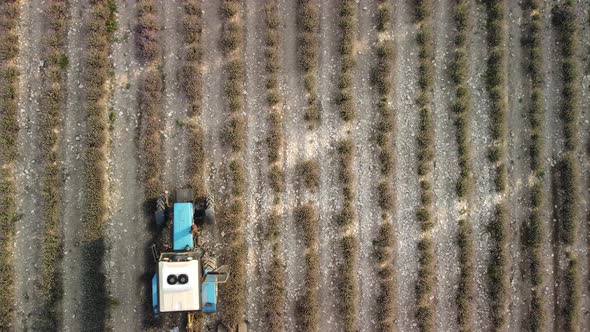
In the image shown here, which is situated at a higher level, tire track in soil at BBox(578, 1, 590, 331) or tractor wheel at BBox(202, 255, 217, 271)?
tire track in soil at BBox(578, 1, 590, 331)

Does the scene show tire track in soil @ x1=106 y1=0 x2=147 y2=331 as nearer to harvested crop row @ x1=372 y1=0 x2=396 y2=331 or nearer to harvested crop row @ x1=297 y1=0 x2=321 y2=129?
harvested crop row @ x1=297 y1=0 x2=321 y2=129

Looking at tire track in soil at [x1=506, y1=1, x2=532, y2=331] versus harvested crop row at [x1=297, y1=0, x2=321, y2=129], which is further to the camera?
tire track in soil at [x1=506, y1=1, x2=532, y2=331]

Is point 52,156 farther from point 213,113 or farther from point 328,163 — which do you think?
point 328,163

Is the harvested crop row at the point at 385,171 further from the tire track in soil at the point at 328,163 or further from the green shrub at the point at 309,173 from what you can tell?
the green shrub at the point at 309,173

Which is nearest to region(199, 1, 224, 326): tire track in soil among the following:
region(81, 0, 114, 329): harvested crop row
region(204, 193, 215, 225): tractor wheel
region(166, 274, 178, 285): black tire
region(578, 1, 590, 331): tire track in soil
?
region(204, 193, 215, 225): tractor wheel

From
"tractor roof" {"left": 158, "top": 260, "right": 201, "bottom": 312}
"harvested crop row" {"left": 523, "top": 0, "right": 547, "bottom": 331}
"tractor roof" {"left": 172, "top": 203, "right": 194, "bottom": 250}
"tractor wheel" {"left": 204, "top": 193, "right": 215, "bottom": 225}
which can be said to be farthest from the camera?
"harvested crop row" {"left": 523, "top": 0, "right": 547, "bottom": 331}

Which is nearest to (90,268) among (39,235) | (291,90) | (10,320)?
(39,235)

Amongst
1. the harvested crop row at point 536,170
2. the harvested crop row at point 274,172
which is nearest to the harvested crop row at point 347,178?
the harvested crop row at point 274,172
